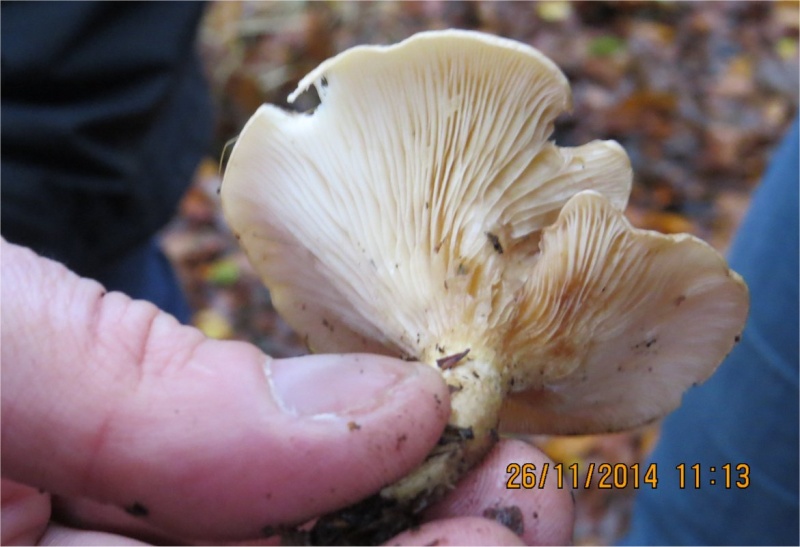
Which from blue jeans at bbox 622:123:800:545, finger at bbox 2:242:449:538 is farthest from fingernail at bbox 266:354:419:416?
blue jeans at bbox 622:123:800:545

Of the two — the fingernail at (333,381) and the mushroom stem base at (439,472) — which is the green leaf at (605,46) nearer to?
the mushroom stem base at (439,472)

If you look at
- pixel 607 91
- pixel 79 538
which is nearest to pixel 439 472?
pixel 79 538

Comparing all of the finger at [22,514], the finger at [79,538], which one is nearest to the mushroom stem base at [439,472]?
the finger at [79,538]

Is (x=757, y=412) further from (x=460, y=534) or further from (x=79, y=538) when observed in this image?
(x=79, y=538)

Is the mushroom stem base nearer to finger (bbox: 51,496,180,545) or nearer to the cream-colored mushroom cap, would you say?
the cream-colored mushroom cap

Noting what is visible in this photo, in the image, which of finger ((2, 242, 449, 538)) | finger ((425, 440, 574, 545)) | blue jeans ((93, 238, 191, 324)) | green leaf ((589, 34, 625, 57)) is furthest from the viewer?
green leaf ((589, 34, 625, 57))

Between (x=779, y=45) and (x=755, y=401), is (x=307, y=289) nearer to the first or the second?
(x=755, y=401)
